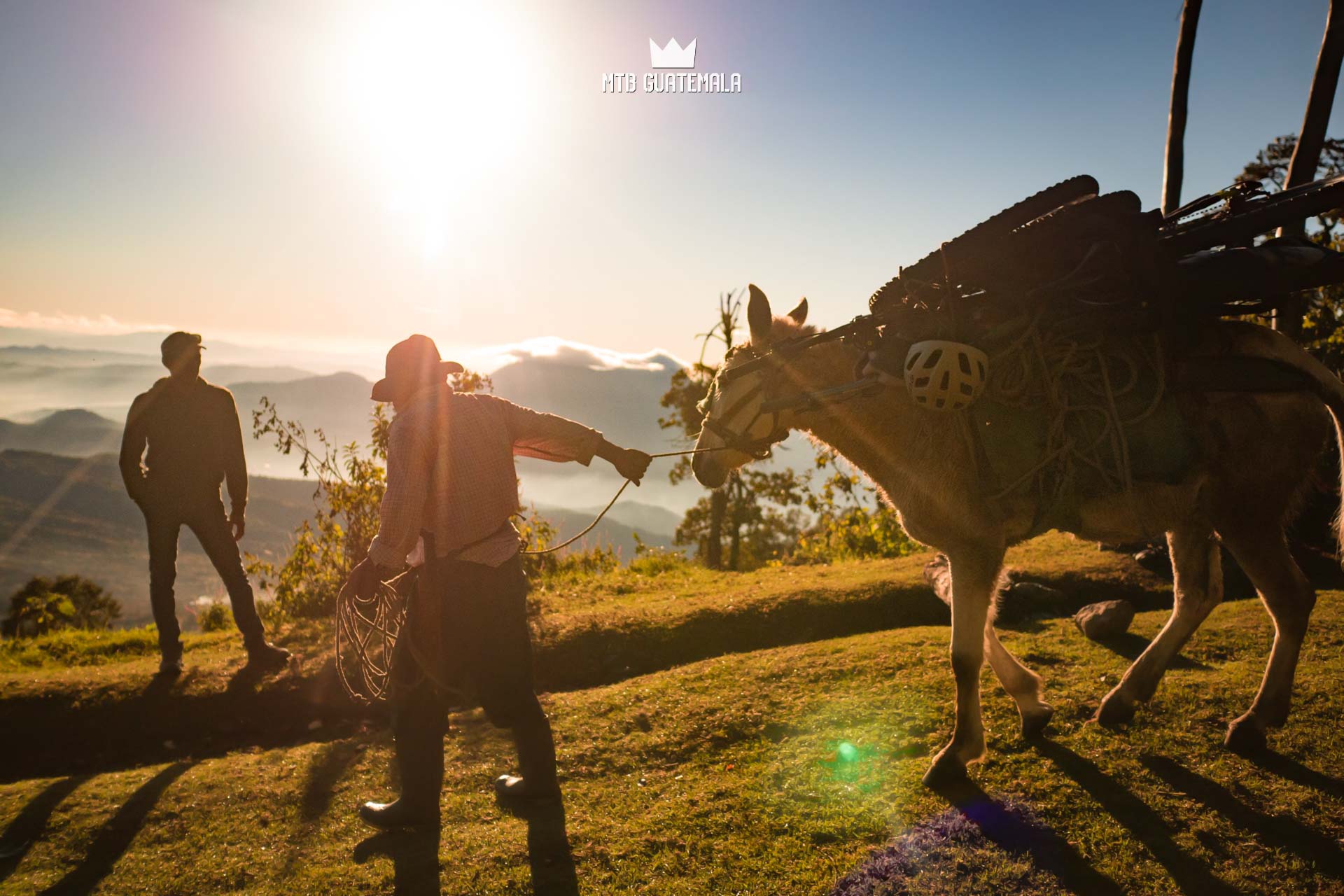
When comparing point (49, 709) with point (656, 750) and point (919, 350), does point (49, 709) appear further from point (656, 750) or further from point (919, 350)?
point (919, 350)

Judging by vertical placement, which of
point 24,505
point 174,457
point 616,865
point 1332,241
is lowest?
point 24,505

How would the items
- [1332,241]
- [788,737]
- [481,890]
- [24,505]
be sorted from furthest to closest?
[24,505]
[1332,241]
[788,737]
[481,890]

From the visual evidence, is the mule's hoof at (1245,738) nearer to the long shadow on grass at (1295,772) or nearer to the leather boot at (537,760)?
the long shadow on grass at (1295,772)

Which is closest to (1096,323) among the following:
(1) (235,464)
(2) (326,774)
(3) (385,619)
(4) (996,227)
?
(4) (996,227)

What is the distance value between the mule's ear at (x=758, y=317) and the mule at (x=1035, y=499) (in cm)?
1

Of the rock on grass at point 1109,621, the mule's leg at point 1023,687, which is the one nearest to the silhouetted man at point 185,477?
the mule's leg at point 1023,687

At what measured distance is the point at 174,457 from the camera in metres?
7.21

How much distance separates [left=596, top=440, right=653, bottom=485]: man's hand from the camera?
4.60m

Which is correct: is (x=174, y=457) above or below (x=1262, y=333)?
below

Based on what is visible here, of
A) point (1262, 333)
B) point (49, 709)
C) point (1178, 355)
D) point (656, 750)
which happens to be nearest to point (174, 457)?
point (49, 709)

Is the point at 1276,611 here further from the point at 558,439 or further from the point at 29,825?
the point at 29,825

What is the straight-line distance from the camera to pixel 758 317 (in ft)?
15.7

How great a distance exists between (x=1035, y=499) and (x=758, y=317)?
2103 mm

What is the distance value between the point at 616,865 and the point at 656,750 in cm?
138
